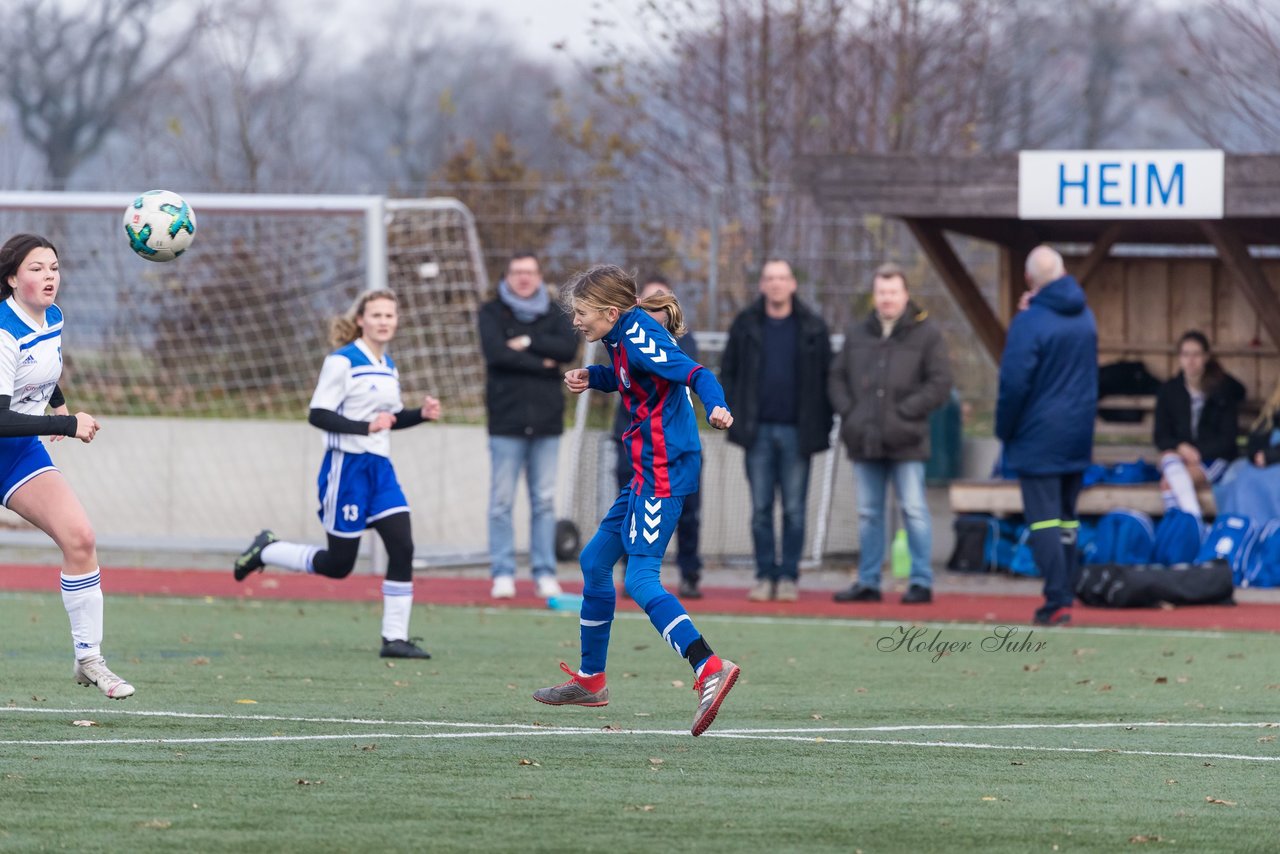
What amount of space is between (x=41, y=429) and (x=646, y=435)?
222 centimetres

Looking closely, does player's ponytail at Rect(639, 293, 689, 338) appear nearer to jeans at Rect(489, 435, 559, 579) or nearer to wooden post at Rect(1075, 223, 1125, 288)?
jeans at Rect(489, 435, 559, 579)

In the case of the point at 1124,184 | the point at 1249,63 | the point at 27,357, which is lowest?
the point at 27,357

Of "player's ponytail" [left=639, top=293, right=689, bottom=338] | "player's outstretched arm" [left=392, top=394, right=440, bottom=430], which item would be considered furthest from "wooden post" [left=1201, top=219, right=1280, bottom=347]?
"player's ponytail" [left=639, top=293, right=689, bottom=338]

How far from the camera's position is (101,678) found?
7.34 meters

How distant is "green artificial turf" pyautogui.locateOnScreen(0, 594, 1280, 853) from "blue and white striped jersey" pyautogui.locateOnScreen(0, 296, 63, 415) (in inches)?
46.8

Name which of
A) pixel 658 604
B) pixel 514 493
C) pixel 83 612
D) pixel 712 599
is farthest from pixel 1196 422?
pixel 83 612

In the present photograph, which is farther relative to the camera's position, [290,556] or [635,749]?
[290,556]

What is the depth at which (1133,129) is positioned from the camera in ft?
185

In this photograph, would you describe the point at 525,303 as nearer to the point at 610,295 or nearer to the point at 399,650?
the point at 399,650

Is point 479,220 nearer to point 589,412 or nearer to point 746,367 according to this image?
point 589,412

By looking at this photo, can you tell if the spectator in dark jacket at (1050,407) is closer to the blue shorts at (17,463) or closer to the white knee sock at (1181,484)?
the white knee sock at (1181,484)

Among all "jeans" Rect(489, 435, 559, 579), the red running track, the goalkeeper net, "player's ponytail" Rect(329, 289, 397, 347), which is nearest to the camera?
"player's ponytail" Rect(329, 289, 397, 347)

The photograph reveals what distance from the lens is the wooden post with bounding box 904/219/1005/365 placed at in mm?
14688

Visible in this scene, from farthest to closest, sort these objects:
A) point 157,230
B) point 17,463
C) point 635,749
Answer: point 157,230 < point 17,463 < point 635,749
